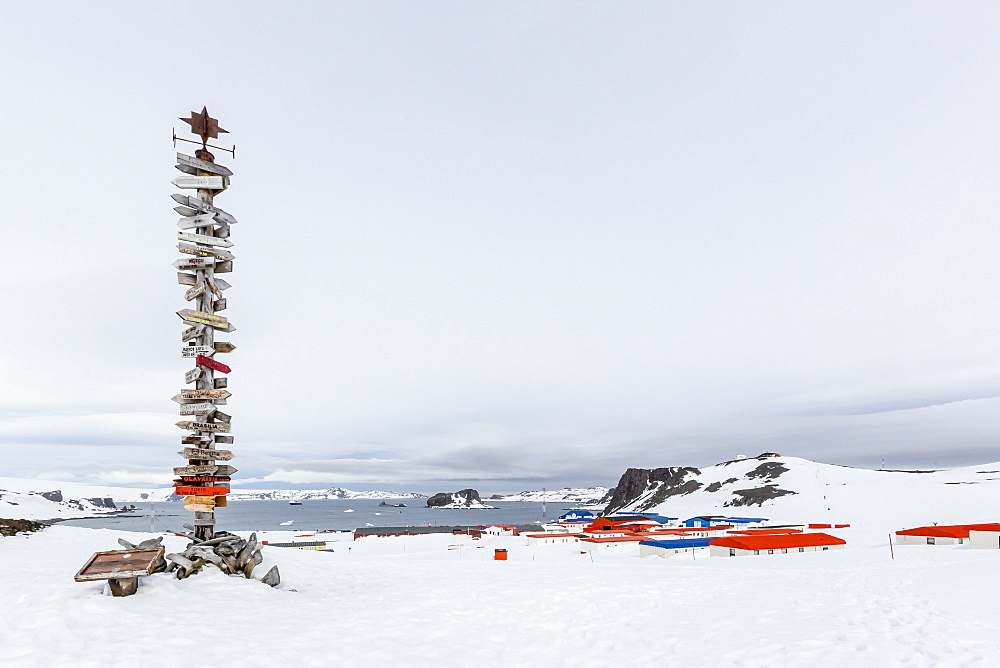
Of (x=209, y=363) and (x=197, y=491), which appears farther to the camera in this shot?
(x=209, y=363)

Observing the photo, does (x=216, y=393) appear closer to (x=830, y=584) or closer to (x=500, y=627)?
(x=500, y=627)

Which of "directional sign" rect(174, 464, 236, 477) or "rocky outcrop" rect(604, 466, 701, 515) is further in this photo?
"rocky outcrop" rect(604, 466, 701, 515)

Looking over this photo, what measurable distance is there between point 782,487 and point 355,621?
415ft

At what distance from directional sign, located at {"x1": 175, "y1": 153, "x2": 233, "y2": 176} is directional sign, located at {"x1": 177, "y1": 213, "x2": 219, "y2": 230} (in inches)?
54.2

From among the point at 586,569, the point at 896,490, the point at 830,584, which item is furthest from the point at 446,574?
the point at 896,490

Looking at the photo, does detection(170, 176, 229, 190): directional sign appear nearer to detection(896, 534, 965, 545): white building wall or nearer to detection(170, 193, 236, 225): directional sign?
detection(170, 193, 236, 225): directional sign

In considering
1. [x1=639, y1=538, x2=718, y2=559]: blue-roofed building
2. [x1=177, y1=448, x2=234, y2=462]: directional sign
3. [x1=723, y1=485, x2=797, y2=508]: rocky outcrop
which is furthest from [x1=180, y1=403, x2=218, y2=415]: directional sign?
[x1=723, y1=485, x2=797, y2=508]: rocky outcrop

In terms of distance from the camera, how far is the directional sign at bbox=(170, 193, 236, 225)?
57.4 ft

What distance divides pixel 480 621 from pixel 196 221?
14.4 m

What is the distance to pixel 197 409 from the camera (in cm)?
1689

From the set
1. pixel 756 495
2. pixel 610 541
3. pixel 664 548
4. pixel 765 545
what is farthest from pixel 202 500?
pixel 756 495

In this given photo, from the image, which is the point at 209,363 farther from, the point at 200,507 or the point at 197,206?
the point at 197,206

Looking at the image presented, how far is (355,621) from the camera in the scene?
1226 cm

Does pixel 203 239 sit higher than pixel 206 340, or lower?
higher
